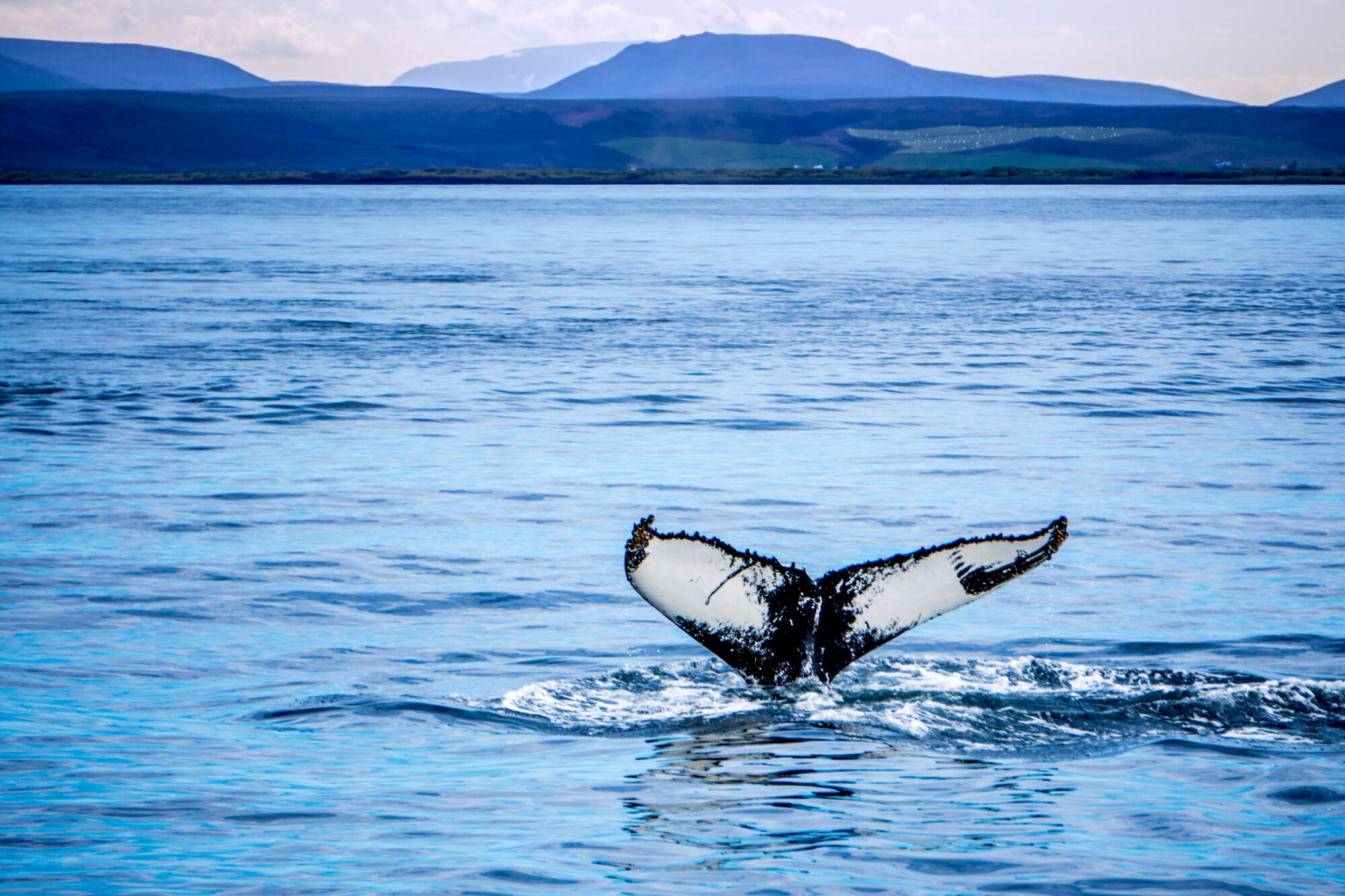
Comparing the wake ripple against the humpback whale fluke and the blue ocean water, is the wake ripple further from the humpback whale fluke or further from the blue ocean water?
the humpback whale fluke

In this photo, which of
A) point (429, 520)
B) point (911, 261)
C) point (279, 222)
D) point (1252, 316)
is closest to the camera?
point (429, 520)

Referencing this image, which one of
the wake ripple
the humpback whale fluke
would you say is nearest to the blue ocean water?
the wake ripple

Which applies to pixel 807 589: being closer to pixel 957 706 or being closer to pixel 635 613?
pixel 957 706

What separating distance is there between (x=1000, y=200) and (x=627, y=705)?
130695 mm

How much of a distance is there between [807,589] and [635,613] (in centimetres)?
362

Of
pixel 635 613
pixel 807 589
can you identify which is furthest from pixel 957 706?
pixel 635 613

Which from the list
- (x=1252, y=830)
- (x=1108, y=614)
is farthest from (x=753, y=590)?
(x=1108, y=614)

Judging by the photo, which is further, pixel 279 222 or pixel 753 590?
pixel 279 222

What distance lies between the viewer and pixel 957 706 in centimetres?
793

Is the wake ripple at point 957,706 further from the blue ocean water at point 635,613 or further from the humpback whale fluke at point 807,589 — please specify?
the humpback whale fluke at point 807,589

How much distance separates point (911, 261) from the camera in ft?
176

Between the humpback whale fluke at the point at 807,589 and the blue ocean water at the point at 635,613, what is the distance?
578 mm

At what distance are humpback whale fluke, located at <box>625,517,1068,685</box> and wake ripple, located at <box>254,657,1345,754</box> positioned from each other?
2.02 ft

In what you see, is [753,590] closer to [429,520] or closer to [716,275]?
[429,520]
